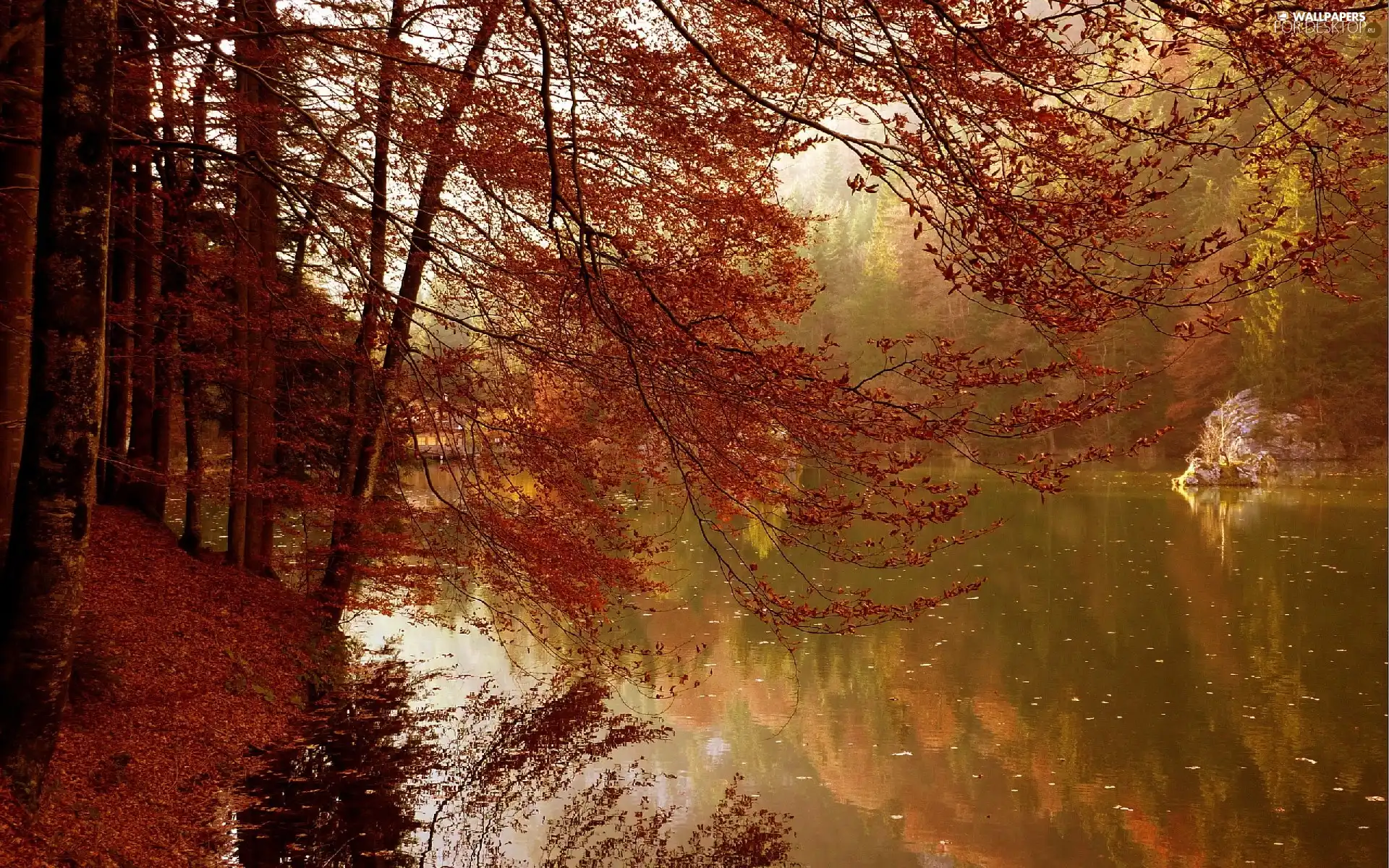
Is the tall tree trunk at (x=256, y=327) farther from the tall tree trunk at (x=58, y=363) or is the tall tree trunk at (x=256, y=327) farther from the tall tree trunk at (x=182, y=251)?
the tall tree trunk at (x=58, y=363)

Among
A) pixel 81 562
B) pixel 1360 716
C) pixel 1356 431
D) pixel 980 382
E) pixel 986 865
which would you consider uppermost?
pixel 1356 431

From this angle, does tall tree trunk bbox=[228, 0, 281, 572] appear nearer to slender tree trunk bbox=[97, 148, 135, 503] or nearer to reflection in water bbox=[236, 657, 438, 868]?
slender tree trunk bbox=[97, 148, 135, 503]

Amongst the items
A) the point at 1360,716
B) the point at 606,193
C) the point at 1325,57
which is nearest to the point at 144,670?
the point at 606,193

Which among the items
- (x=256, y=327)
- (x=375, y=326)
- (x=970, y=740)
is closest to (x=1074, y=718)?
(x=970, y=740)

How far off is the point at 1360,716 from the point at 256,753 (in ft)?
32.1

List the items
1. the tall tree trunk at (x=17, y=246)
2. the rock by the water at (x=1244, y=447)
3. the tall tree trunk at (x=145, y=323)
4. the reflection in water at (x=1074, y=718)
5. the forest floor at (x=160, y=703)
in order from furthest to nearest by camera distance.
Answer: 1. the rock by the water at (x=1244, y=447)
2. the tall tree trunk at (x=145, y=323)
3. the reflection in water at (x=1074, y=718)
4. the tall tree trunk at (x=17, y=246)
5. the forest floor at (x=160, y=703)

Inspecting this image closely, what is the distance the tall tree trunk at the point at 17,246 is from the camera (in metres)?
5.55

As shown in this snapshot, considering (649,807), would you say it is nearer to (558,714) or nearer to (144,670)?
(558,714)

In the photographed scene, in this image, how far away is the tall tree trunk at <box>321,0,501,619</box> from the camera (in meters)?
6.45

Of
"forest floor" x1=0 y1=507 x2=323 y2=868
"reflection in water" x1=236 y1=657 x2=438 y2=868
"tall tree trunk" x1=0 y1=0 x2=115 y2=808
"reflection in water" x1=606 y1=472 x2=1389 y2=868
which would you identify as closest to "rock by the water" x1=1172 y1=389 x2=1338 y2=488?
"reflection in water" x1=606 y1=472 x2=1389 y2=868

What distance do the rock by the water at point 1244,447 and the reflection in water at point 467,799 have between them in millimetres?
26383

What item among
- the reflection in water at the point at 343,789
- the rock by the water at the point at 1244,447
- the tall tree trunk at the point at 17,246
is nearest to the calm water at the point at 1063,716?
the reflection in water at the point at 343,789

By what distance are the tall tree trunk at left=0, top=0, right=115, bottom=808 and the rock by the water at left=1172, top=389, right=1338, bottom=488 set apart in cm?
3126

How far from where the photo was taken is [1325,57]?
11.3 feet
